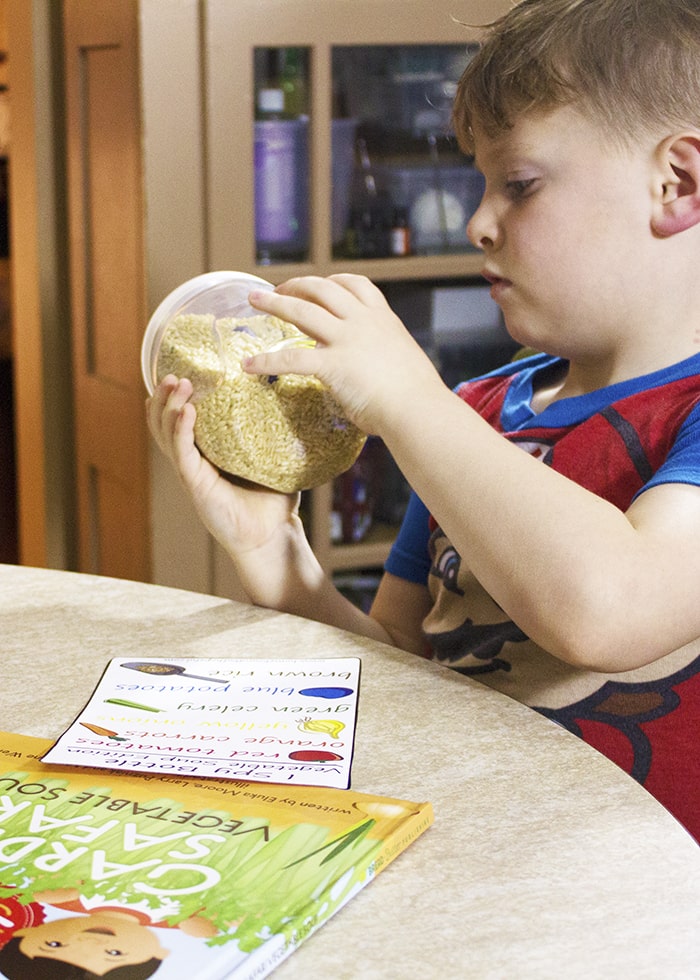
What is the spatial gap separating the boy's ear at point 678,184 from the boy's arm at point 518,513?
0.22m

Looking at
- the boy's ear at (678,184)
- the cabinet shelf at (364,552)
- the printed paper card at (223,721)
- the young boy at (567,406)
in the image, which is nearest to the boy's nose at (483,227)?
the young boy at (567,406)

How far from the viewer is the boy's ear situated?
0.83 m

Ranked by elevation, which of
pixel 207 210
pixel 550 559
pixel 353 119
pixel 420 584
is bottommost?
pixel 420 584

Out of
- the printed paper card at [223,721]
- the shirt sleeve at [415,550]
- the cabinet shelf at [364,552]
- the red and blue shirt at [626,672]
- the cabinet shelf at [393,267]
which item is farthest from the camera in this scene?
the cabinet shelf at [364,552]

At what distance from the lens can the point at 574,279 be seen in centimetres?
84

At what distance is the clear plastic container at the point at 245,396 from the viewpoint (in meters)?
0.80

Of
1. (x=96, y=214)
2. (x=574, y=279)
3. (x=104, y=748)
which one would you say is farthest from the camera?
(x=96, y=214)

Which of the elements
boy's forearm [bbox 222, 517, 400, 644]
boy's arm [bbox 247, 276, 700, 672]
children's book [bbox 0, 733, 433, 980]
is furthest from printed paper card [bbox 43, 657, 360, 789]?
boy's forearm [bbox 222, 517, 400, 644]

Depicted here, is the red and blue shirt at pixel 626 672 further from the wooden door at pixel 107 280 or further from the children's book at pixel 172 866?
the wooden door at pixel 107 280

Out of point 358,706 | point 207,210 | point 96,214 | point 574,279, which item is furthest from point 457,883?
point 96,214

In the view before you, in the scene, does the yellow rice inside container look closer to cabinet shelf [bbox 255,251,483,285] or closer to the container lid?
the container lid

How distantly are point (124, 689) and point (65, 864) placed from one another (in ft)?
0.69

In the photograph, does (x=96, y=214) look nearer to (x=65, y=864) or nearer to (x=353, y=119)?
(x=353, y=119)

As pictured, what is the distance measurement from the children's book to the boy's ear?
20.1 inches
